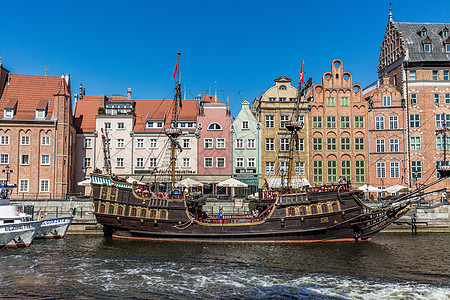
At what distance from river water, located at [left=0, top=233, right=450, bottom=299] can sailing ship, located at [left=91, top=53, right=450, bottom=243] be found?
1.52 meters

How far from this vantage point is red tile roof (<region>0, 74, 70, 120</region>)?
5125cm

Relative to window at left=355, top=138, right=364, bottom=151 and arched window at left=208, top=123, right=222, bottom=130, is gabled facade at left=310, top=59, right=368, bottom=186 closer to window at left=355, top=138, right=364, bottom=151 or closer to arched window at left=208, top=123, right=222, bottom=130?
window at left=355, top=138, right=364, bottom=151

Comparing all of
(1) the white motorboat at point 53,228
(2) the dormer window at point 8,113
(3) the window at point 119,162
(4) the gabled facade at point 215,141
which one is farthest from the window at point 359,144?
(2) the dormer window at point 8,113

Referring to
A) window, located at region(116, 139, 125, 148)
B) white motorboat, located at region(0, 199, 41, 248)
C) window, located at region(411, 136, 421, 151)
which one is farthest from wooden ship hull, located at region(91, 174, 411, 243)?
window, located at region(411, 136, 421, 151)

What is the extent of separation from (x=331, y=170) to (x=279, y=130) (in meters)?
8.51

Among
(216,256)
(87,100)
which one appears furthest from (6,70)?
(216,256)

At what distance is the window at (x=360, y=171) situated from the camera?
2090 inches

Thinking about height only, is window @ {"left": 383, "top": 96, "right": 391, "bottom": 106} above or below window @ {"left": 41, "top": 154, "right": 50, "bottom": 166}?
above

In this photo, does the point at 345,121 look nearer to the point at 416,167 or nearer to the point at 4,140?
the point at 416,167

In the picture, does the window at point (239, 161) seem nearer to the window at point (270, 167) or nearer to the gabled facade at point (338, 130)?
the window at point (270, 167)

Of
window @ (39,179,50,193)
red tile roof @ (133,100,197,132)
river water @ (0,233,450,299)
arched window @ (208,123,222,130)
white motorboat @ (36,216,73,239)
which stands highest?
red tile roof @ (133,100,197,132)

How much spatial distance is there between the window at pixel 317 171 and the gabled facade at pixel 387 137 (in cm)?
618

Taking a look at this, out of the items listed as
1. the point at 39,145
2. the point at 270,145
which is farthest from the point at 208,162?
the point at 39,145

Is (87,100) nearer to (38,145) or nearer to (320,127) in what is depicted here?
(38,145)
